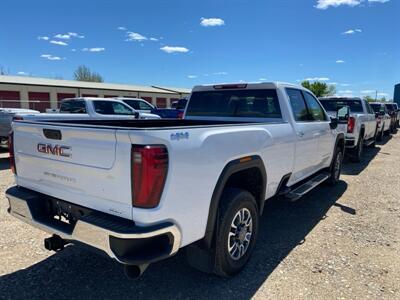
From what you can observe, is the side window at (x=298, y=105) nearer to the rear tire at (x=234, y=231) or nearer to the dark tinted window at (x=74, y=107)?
the rear tire at (x=234, y=231)

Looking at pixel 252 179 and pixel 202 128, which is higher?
pixel 202 128

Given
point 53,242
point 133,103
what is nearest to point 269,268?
point 53,242

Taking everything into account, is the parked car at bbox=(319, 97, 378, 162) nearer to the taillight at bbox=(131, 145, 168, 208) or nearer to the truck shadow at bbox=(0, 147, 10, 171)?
the taillight at bbox=(131, 145, 168, 208)

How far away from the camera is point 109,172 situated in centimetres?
241

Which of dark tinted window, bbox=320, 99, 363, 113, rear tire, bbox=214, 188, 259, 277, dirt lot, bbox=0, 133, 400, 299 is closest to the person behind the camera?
rear tire, bbox=214, 188, 259, 277

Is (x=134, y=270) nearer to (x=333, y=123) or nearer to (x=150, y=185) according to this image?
(x=150, y=185)

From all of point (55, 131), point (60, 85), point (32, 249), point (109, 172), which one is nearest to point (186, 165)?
point (109, 172)

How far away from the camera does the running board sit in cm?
432

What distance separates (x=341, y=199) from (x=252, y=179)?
340cm

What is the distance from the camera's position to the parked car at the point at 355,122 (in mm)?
9086

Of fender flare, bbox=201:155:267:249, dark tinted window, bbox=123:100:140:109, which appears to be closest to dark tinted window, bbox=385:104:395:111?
dark tinted window, bbox=123:100:140:109

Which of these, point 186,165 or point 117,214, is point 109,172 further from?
point 186,165

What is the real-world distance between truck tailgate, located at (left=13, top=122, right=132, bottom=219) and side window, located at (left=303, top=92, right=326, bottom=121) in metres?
3.85

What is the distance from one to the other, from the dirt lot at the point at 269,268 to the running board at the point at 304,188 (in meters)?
0.54
